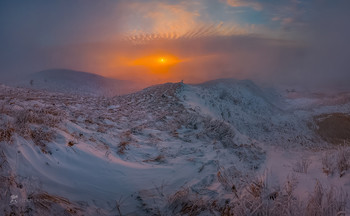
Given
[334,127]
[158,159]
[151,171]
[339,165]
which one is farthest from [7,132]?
[334,127]

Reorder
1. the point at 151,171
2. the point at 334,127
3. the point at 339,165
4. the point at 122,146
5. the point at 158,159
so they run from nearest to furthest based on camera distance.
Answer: the point at 339,165 → the point at 151,171 → the point at 158,159 → the point at 122,146 → the point at 334,127

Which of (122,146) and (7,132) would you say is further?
(122,146)

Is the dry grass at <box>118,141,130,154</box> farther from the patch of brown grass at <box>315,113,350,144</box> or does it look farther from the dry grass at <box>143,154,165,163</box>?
the patch of brown grass at <box>315,113,350,144</box>

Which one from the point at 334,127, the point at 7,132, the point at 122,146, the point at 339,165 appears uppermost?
the point at 7,132

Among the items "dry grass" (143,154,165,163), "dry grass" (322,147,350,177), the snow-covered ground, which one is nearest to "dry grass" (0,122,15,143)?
the snow-covered ground

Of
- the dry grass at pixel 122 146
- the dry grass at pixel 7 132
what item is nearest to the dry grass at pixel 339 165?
the dry grass at pixel 122 146

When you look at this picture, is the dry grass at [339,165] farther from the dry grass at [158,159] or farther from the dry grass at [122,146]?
the dry grass at [122,146]

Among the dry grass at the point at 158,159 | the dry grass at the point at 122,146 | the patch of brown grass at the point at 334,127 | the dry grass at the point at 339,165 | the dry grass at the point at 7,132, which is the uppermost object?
the dry grass at the point at 7,132

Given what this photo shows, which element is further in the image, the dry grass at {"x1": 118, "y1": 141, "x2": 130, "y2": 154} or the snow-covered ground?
the dry grass at {"x1": 118, "y1": 141, "x2": 130, "y2": 154}

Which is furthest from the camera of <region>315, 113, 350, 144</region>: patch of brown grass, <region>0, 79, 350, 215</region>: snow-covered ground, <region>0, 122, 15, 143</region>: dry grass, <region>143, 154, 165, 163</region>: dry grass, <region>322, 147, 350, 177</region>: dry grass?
<region>315, 113, 350, 144</region>: patch of brown grass

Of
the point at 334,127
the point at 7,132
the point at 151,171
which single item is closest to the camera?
the point at 7,132

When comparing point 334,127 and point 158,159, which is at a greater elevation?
point 158,159

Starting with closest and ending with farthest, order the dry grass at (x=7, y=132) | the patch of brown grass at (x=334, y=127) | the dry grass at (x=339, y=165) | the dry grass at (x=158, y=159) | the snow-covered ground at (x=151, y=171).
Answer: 1. the snow-covered ground at (x=151, y=171)
2. the dry grass at (x=339, y=165)
3. the dry grass at (x=7, y=132)
4. the dry grass at (x=158, y=159)
5. the patch of brown grass at (x=334, y=127)

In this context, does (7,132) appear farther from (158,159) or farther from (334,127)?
(334,127)
